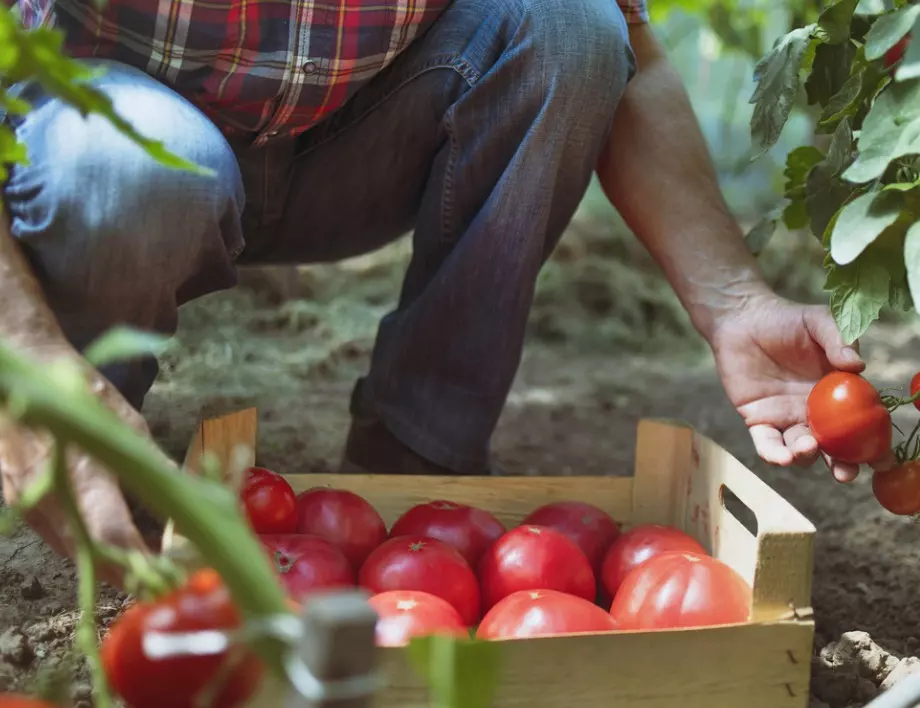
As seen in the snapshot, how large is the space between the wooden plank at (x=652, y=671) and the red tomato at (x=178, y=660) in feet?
1.13

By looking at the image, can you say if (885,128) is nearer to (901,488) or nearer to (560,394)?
(901,488)

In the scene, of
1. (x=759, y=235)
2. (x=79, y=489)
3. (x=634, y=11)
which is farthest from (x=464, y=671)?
(x=634, y=11)

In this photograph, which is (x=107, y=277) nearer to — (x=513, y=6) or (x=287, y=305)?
(x=513, y=6)

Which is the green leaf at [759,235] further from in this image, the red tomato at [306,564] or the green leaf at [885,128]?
the red tomato at [306,564]

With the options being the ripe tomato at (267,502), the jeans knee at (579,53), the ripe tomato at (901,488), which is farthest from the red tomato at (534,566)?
the jeans knee at (579,53)

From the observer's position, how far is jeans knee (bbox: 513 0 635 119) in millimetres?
1453

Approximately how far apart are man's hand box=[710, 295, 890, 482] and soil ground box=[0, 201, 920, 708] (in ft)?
0.87

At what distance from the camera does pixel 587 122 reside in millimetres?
1473

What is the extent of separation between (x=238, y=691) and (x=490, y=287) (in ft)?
3.29

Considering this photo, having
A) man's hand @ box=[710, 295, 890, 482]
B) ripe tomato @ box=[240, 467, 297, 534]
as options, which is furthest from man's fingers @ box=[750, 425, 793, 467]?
ripe tomato @ box=[240, 467, 297, 534]

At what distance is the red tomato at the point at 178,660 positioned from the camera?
55 centimetres

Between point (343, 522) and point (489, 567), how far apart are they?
20 cm

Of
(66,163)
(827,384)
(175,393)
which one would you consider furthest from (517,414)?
(66,163)

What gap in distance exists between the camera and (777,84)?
1.23 m
